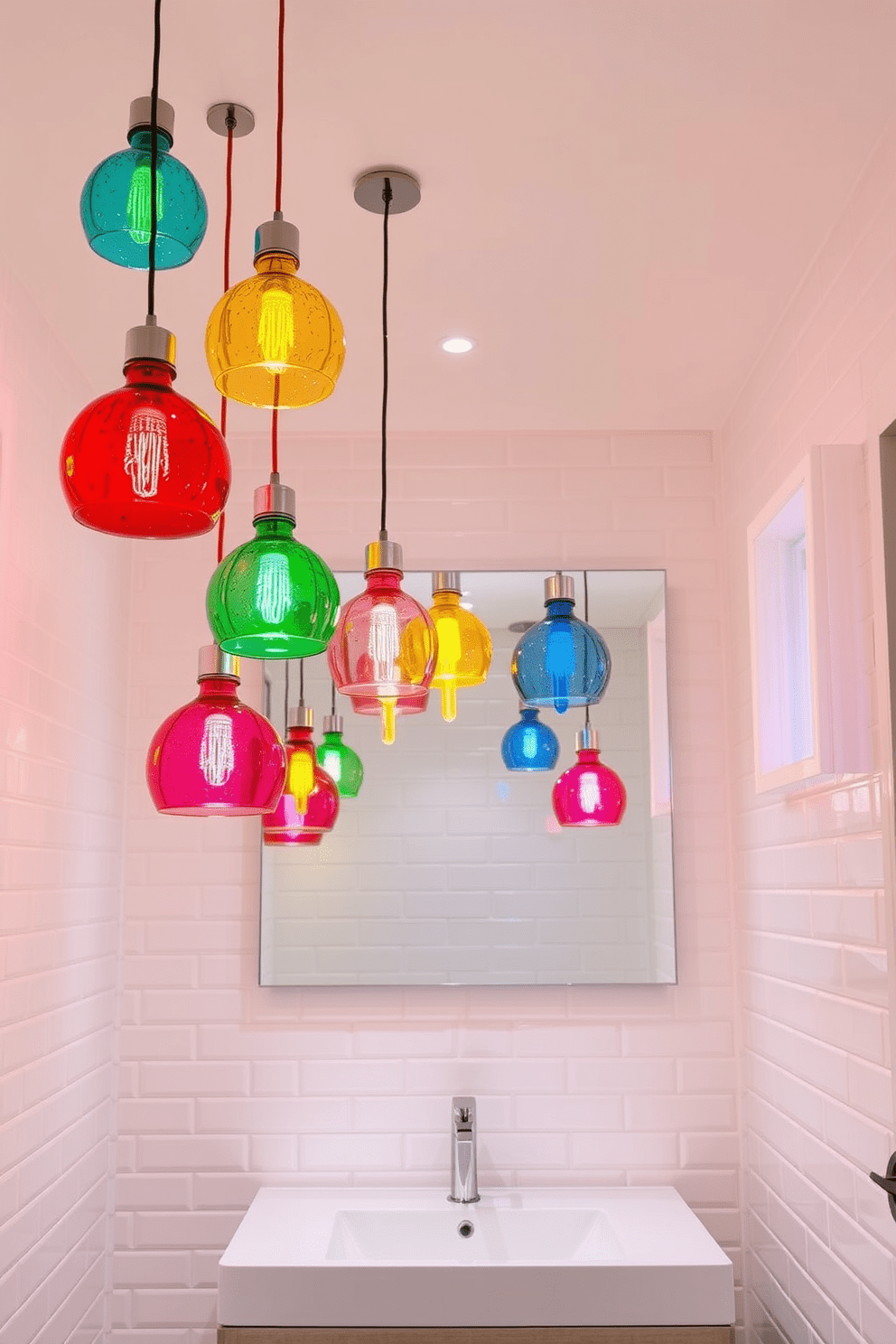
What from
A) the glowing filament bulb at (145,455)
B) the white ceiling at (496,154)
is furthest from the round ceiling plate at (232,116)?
the glowing filament bulb at (145,455)

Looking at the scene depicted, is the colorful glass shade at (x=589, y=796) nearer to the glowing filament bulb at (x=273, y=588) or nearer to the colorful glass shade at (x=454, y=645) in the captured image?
the colorful glass shade at (x=454, y=645)

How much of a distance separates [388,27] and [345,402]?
125 centimetres

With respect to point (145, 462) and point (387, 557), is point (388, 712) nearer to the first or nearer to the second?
point (387, 557)

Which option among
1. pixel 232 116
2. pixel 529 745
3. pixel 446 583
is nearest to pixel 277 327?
pixel 232 116

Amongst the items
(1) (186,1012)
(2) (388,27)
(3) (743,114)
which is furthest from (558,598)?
(1) (186,1012)

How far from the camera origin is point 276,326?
1.17 metres

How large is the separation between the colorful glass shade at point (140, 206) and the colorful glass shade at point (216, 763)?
0.48 metres

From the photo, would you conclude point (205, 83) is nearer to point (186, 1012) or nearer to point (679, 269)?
point (679, 269)

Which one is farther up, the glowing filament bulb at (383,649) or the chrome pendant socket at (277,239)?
the chrome pendant socket at (277,239)

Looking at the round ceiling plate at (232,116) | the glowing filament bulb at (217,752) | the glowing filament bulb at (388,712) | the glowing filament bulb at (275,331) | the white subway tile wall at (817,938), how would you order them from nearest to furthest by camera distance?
the glowing filament bulb at (275,331)
the glowing filament bulb at (217,752)
the glowing filament bulb at (388,712)
the round ceiling plate at (232,116)
the white subway tile wall at (817,938)

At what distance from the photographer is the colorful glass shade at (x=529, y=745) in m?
2.78

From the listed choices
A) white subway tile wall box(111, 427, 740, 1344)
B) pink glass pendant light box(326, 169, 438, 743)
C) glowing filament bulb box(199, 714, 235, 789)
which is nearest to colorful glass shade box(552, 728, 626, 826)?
white subway tile wall box(111, 427, 740, 1344)

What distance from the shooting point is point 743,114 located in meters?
1.72

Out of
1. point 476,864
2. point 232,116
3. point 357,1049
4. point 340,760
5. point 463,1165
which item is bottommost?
point 463,1165
